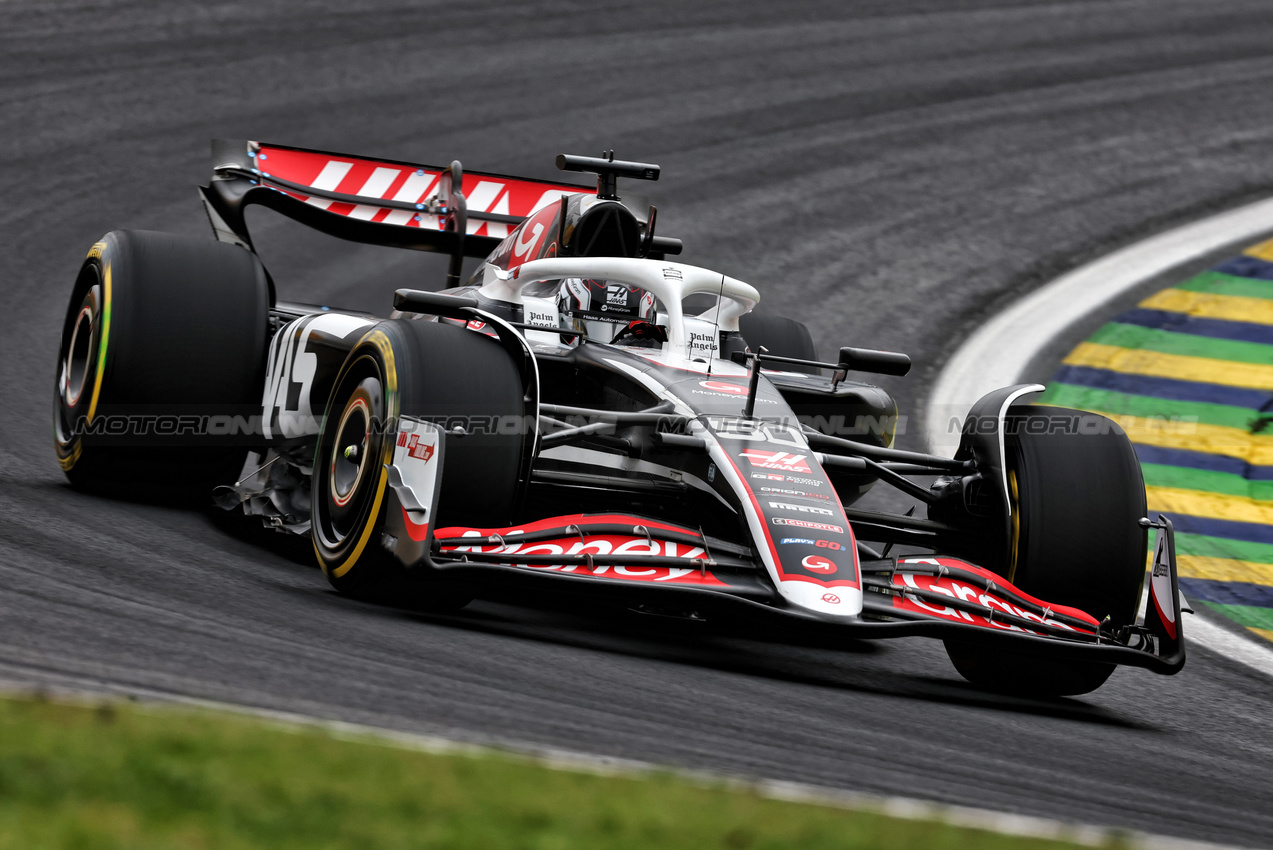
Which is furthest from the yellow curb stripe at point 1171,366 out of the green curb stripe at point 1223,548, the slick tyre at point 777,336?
the slick tyre at point 777,336

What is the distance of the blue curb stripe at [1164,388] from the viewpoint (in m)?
10.8

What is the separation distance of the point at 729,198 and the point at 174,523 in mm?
8945

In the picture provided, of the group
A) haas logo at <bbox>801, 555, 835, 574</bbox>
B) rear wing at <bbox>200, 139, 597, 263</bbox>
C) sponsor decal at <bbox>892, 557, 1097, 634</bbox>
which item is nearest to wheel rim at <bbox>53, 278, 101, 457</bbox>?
rear wing at <bbox>200, 139, 597, 263</bbox>

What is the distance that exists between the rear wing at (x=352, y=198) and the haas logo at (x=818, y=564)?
12.2ft

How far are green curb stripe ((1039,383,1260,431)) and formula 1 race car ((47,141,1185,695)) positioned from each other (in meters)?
3.28

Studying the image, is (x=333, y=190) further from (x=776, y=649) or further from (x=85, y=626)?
(x=85, y=626)

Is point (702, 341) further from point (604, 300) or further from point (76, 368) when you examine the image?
point (76, 368)

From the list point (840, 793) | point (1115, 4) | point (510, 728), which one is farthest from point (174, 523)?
point (1115, 4)

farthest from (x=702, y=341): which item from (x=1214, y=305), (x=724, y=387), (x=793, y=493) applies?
(x=1214, y=305)

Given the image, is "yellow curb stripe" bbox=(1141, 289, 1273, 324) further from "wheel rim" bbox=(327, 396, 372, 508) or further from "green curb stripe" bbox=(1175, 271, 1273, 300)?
"wheel rim" bbox=(327, 396, 372, 508)

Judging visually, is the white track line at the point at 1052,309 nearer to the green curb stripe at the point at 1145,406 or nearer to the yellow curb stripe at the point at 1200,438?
the green curb stripe at the point at 1145,406

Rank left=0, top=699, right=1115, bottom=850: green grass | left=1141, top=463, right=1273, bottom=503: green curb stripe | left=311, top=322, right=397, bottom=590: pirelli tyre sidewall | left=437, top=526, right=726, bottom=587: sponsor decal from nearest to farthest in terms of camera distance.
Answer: left=0, top=699, right=1115, bottom=850: green grass → left=437, top=526, right=726, bottom=587: sponsor decal → left=311, top=322, right=397, bottom=590: pirelli tyre sidewall → left=1141, top=463, right=1273, bottom=503: green curb stripe

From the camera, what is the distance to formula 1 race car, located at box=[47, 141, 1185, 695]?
208 inches

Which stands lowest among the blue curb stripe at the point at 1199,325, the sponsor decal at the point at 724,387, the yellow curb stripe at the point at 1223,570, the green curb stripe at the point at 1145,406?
the yellow curb stripe at the point at 1223,570
